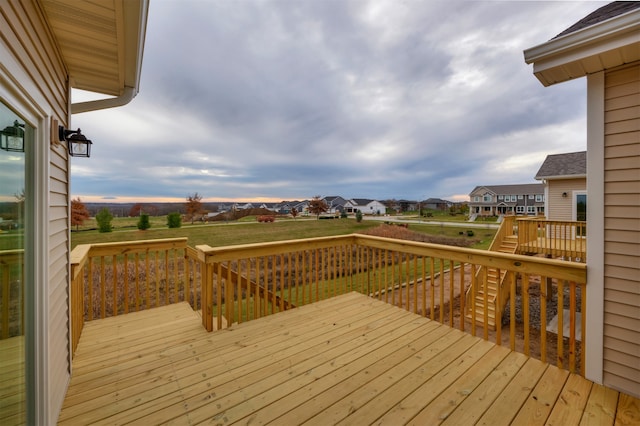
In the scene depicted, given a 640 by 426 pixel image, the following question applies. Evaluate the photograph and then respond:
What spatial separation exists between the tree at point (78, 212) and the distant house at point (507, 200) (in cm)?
3769

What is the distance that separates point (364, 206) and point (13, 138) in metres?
54.8

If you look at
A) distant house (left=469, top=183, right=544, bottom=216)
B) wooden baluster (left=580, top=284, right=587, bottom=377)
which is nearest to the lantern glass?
wooden baluster (left=580, top=284, right=587, bottom=377)

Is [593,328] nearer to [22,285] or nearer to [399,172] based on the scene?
[22,285]

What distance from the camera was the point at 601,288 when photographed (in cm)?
205

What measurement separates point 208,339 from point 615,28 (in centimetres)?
427

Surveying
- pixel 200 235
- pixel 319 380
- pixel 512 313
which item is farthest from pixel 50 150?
pixel 200 235

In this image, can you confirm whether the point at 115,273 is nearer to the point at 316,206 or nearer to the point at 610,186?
the point at 610,186

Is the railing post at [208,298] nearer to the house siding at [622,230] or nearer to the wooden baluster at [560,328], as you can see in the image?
the wooden baluster at [560,328]

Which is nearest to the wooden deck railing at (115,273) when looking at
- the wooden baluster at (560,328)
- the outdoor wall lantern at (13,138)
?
the outdoor wall lantern at (13,138)

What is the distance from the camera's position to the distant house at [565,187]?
9.84m

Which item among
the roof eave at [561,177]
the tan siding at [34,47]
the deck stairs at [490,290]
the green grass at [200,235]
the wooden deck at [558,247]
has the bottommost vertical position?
the deck stairs at [490,290]

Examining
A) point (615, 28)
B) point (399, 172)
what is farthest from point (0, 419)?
point (399, 172)

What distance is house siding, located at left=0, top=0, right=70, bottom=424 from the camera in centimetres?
118

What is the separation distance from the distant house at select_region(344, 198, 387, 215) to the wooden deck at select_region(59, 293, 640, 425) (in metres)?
49.1
